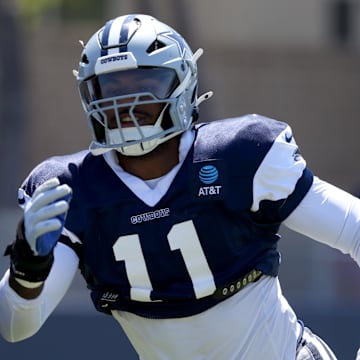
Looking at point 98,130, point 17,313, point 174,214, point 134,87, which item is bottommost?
point 17,313

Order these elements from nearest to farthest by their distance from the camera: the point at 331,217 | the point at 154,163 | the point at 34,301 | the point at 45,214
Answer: the point at 45,214 → the point at 34,301 → the point at 331,217 → the point at 154,163

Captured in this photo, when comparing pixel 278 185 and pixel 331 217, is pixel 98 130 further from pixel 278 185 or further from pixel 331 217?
pixel 331 217

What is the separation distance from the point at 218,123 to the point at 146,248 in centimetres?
47

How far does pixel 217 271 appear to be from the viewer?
3.64 m

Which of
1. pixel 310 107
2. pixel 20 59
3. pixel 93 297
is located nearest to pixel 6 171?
pixel 20 59

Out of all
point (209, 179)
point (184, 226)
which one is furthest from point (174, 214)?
point (209, 179)

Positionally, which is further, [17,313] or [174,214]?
[174,214]

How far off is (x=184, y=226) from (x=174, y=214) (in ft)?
0.15

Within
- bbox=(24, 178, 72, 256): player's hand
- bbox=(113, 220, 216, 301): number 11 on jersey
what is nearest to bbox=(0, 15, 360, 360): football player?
bbox=(113, 220, 216, 301): number 11 on jersey

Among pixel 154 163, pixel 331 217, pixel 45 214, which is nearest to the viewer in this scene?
pixel 45 214

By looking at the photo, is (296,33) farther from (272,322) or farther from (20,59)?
(272,322)

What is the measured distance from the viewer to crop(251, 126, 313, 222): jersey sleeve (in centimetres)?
362

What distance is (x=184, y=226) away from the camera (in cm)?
361

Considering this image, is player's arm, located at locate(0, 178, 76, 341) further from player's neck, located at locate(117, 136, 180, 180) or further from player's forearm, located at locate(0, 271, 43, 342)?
player's neck, located at locate(117, 136, 180, 180)
